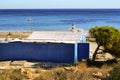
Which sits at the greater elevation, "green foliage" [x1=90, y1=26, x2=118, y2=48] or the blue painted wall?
"green foliage" [x1=90, y1=26, x2=118, y2=48]

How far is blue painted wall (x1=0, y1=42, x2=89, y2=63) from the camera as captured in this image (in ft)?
91.0

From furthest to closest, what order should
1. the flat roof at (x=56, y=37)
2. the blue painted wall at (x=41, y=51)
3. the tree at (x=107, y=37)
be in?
the flat roof at (x=56, y=37)
the blue painted wall at (x=41, y=51)
the tree at (x=107, y=37)

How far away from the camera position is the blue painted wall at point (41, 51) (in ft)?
91.0

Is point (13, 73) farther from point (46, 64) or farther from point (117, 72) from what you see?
point (46, 64)

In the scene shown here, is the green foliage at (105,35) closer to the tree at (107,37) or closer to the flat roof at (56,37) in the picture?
the tree at (107,37)

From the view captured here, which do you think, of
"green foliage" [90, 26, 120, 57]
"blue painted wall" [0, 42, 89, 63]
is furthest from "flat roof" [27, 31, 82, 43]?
"green foliage" [90, 26, 120, 57]

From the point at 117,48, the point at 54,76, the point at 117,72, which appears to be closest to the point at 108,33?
the point at 117,48

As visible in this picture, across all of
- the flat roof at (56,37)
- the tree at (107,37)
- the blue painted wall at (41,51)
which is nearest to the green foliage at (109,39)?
the tree at (107,37)

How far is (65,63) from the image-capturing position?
27.4 meters

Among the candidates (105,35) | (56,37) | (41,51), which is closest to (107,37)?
(105,35)

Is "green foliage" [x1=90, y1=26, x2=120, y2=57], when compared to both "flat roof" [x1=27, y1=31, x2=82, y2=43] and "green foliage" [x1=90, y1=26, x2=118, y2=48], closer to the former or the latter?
"green foliage" [x1=90, y1=26, x2=118, y2=48]

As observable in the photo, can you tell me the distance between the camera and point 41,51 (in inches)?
1104

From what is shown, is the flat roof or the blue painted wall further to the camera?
the flat roof

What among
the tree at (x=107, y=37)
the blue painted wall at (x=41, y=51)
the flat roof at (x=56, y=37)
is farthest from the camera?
the flat roof at (x=56, y=37)
